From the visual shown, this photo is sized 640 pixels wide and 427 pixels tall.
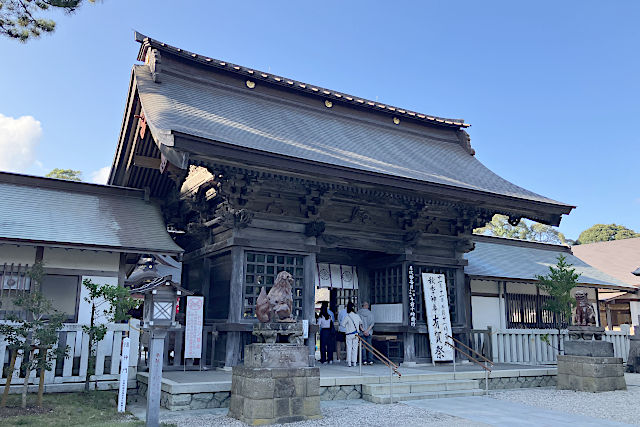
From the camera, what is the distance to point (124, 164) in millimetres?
12812

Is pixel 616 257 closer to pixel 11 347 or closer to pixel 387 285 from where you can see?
pixel 387 285

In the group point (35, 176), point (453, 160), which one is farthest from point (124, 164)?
point (453, 160)

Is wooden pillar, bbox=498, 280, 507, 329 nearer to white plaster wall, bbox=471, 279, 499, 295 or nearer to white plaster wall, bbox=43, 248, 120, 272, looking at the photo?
white plaster wall, bbox=471, 279, 499, 295

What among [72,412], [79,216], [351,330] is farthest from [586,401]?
[79,216]

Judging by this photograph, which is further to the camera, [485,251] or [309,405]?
[485,251]

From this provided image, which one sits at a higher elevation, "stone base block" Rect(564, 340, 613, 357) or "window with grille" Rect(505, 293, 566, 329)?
"window with grille" Rect(505, 293, 566, 329)

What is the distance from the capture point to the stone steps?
8500 millimetres

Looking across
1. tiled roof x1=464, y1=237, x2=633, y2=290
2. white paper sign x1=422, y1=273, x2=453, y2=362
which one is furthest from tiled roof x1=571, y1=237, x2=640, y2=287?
white paper sign x1=422, y1=273, x2=453, y2=362

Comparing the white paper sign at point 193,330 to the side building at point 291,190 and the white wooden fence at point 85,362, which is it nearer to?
the side building at point 291,190

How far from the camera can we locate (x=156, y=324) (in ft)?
21.5

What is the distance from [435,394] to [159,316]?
5.10 metres

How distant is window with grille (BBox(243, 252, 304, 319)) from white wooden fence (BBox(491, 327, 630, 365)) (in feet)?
17.5

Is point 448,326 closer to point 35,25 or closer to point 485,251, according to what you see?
point 485,251

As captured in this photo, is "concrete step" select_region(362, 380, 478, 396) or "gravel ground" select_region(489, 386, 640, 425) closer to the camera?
"gravel ground" select_region(489, 386, 640, 425)
